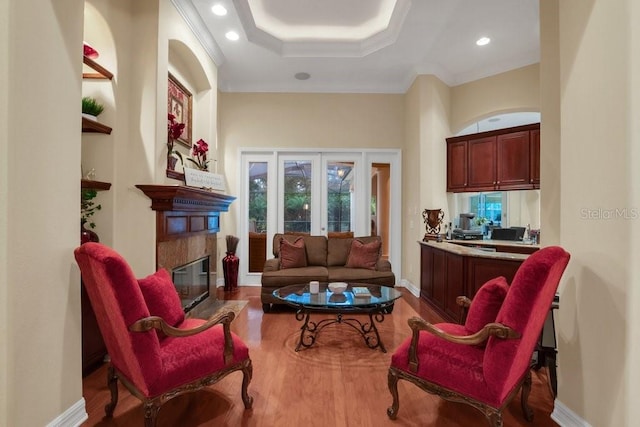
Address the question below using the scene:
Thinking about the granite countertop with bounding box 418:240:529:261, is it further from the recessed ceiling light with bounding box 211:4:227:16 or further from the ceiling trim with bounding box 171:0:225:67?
the ceiling trim with bounding box 171:0:225:67

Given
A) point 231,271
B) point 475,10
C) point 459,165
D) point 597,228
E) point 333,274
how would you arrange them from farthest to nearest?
point 231,271 → point 459,165 → point 333,274 → point 475,10 → point 597,228

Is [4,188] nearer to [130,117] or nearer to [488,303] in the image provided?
[130,117]

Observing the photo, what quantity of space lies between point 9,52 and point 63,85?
1.12 feet

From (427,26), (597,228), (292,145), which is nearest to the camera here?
(597,228)

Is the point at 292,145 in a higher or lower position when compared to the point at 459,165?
higher

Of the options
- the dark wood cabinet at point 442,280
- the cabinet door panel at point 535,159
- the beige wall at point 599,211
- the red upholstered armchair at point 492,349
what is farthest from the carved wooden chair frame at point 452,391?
the cabinet door panel at point 535,159

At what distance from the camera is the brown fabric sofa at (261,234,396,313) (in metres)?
4.02

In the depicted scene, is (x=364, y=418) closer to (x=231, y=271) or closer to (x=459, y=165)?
(x=231, y=271)

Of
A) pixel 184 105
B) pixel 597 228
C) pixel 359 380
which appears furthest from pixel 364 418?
pixel 184 105

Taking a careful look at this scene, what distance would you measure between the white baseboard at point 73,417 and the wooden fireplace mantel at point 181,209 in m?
1.43

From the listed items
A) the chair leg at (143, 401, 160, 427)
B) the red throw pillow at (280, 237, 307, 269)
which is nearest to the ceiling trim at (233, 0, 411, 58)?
the red throw pillow at (280, 237, 307, 269)

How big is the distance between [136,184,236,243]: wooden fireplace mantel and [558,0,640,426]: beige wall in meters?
3.06

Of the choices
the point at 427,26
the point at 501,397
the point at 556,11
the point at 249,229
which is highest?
the point at 427,26

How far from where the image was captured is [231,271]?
17.0 feet
